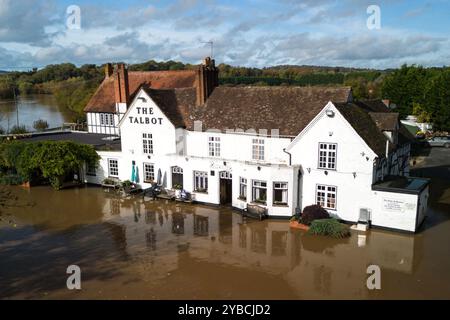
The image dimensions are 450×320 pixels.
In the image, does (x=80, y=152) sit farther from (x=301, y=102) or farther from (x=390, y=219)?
(x=390, y=219)

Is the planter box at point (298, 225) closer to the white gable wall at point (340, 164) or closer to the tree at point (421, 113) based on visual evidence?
the white gable wall at point (340, 164)

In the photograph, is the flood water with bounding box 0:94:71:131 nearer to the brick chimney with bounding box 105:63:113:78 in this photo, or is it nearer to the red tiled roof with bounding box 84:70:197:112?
the brick chimney with bounding box 105:63:113:78

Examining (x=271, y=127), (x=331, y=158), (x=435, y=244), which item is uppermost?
(x=271, y=127)

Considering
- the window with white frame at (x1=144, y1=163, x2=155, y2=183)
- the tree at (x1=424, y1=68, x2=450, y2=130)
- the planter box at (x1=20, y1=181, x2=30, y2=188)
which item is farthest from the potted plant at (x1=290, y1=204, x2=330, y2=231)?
the tree at (x1=424, y1=68, x2=450, y2=130)

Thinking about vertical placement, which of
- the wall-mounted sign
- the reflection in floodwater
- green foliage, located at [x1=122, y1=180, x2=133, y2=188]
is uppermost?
the wall-mounted sign
